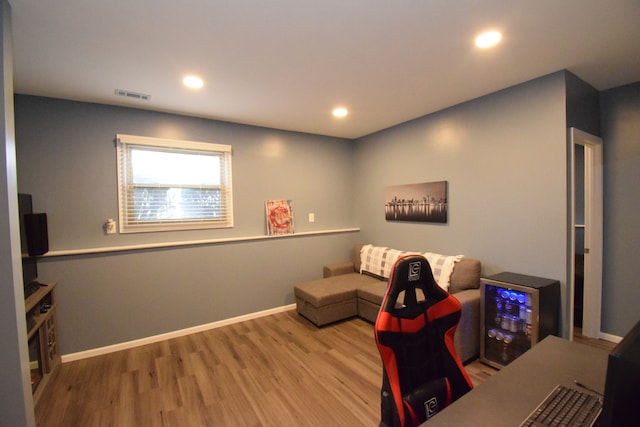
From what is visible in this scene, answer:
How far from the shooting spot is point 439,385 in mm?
1237

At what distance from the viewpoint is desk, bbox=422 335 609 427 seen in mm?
922

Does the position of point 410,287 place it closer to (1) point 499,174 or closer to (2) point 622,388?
(2) point 622,388

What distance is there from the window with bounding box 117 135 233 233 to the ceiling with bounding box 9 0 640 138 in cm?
52

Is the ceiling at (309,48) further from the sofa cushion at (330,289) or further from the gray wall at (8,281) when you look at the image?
the sofa cushion at (330,289)

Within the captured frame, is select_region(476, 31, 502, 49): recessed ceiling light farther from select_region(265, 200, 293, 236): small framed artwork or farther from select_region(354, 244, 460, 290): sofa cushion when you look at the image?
select_region(265, 200, 293, 236): small framed artwork

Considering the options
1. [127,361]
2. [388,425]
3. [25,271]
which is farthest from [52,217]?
[388,425]

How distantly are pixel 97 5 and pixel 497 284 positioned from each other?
3428mm

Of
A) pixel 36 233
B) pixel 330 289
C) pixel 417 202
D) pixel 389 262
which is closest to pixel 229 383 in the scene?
pixel 330 289

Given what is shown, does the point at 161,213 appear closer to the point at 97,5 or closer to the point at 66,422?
the point at 66,422

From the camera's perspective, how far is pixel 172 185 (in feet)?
10.9

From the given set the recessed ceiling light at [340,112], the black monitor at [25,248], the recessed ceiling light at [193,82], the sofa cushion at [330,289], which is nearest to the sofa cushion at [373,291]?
the sofa cushion at [330,289]

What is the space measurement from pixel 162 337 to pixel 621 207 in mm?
5020

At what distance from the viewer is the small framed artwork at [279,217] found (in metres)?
3.95

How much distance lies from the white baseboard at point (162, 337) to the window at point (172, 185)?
3.95 feet
